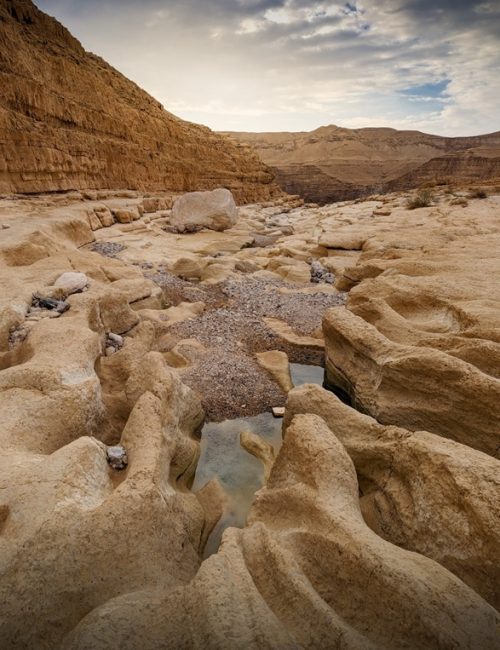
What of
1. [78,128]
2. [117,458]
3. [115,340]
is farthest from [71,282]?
[78,128]

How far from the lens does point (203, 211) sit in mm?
17969

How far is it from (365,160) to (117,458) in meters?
72.0

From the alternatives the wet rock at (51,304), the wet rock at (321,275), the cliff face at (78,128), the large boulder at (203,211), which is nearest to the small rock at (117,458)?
the wet rock at (51,304)

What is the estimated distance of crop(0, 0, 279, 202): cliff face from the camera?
1673 cm

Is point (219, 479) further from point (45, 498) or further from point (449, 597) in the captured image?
point (449, 597)

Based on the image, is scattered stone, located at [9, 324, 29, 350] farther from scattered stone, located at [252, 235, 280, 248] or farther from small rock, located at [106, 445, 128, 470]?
scattered stone, located at [252, 235, 280, 248]

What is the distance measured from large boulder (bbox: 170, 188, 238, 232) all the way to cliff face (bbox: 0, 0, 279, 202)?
5.95m

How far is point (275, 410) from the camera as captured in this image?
5.28 metres

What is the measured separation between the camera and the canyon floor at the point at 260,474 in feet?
6.50

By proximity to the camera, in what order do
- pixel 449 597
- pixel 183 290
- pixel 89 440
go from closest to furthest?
1. pixel 449 597
2. pixel 89 440
3. pixel 183 290

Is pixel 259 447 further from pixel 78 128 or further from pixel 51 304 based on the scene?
pixel 78 128

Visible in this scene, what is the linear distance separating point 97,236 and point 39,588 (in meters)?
13.7

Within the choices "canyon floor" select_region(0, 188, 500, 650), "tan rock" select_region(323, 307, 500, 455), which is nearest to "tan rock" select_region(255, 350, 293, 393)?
"canyon floor" select_region(0, 188, 500, 650)

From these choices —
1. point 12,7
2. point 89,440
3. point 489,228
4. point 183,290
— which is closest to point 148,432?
point 89,440
